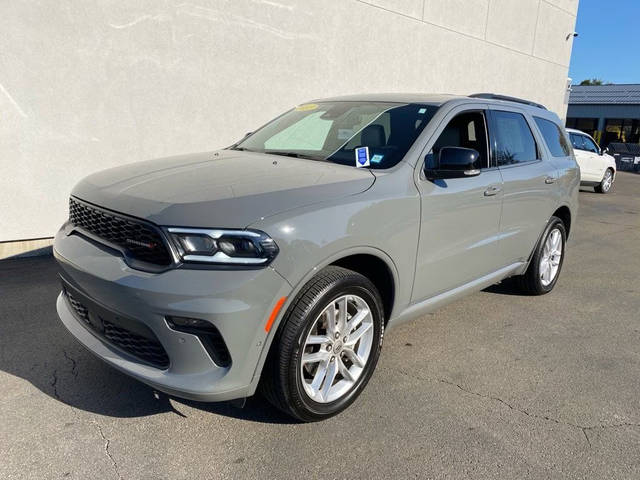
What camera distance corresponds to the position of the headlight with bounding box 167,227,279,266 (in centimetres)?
229

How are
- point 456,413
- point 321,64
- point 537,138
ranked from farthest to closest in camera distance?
point 321,64 < point 537,138 < point 456,413

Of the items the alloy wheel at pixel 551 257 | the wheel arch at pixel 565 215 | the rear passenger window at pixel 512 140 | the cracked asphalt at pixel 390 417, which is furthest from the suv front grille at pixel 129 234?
the wheel arch at pixel 565 215

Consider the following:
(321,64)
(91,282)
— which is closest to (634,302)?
(91,282)

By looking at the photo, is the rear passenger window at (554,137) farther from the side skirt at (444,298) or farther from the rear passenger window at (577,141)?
the rear passenger window at (577,141)

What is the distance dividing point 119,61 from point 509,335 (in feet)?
17.8

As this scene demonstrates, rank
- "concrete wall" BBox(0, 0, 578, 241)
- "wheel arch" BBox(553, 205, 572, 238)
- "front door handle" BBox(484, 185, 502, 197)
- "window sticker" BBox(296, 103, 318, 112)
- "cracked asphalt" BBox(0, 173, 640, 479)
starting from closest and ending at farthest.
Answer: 1. "cracked asphalt" BBox(0, 173, 640, 479)
2. "front door handle" BBox(484, 185, 502, 197)
3. "window sticker" BBox(296, 103, 318, 112)
4. "wheel arch" BBox(553, 205, 572, 238)
5. "concrete wall" BBox(0, 0, 578, 241)

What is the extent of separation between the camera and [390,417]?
9.50 feet

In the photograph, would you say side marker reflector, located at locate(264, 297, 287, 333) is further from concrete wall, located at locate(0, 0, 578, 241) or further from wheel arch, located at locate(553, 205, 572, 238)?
concrete wall, located at locate(0, 0, 578, 241)

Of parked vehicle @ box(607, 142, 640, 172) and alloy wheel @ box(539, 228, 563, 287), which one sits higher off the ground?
parked vehicle @ box(607, 142, 640, 172)

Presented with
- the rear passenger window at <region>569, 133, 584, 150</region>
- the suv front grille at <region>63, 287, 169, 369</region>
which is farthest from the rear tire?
the rear passenger window at <region>569, 133, 584, 150</region>

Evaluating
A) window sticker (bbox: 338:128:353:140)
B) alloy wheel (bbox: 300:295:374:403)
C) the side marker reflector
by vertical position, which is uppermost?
window sticker (bbox: 338:128:353:140)

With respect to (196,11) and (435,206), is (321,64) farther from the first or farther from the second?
(435,206)

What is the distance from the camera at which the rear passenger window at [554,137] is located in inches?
193

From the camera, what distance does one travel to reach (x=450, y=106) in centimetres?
358
